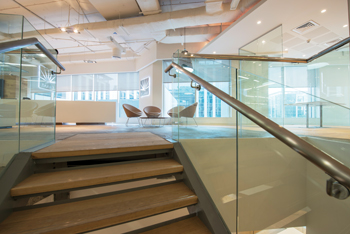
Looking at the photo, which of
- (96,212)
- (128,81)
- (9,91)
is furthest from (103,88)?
(96,212)

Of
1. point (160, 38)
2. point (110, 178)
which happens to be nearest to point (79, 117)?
point (160, 38)

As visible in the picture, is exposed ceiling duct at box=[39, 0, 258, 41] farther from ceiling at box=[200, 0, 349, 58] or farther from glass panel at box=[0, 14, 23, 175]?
glass panel at box=[0, 14, 23, 175]

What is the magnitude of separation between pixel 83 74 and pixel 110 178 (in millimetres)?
12110

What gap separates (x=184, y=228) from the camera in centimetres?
133

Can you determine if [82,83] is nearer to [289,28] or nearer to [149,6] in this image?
[149,6]

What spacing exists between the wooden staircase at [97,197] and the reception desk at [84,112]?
5.42 meters

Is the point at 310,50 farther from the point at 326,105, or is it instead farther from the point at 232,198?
the point at 232,198

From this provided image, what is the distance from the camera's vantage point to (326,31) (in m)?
5.05

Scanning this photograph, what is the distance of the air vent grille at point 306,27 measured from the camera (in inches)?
184

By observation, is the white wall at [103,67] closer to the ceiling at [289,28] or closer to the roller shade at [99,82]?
the roller shade at [99,82]

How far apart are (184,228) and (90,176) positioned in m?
0.91

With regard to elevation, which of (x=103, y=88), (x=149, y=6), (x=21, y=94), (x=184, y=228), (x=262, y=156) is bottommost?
(x=184, y=228)

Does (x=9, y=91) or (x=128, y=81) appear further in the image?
(x=128, y=81)

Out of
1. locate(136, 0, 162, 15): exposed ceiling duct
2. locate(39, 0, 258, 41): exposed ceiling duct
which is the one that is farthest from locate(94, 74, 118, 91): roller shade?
locate(136, 0, 162, 15): exposed ceiling duct
